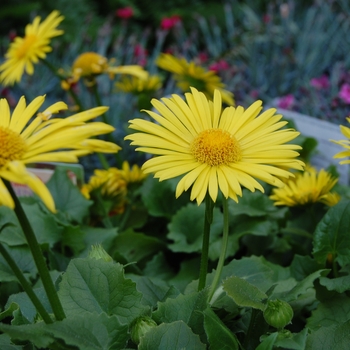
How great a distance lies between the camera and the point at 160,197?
4.57 feet

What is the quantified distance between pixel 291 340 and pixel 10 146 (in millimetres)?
416

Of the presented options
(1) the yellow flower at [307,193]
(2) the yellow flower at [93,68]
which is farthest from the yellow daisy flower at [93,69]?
(1) the yellow flower at [307,193]

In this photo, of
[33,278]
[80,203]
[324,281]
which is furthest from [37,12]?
[324,281]

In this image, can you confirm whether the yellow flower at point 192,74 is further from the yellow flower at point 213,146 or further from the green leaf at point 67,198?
the yellow flower at point 213,146

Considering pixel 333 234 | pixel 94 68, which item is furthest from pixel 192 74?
pixel 333 234

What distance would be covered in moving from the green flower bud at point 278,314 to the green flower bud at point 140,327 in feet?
0.50

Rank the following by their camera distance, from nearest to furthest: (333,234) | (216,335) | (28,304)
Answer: (216,335)
(28,304)
(333,234)

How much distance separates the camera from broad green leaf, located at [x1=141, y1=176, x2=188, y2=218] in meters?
1.37

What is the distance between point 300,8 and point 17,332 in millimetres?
3733

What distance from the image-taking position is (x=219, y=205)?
4.52 ft

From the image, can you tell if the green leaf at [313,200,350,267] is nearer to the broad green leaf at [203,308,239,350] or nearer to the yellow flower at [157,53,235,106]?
the broad green leaf at [203,308,239,350]

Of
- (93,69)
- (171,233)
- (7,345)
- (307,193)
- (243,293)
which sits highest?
(93,69)

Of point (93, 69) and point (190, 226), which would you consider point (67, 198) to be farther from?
point (93, 69)

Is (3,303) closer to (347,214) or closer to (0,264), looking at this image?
(0,264)
